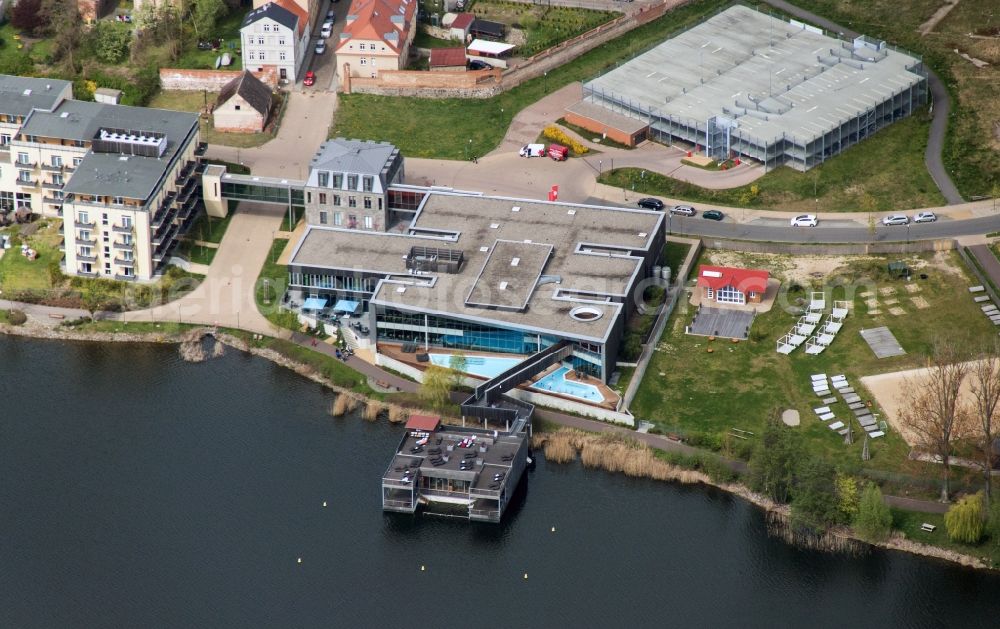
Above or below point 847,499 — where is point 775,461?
above

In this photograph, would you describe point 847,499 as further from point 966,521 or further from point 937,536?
point 966,521

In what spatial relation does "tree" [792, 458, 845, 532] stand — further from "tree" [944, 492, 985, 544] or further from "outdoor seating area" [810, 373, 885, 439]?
"outdoor seating area" [810, 373, 885, 439]

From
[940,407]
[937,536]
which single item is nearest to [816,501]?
[937,536]

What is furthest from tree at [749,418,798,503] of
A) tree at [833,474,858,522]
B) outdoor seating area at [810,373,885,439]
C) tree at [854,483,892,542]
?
outdoor seating area at [810,373,885,439]

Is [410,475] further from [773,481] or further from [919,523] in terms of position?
[919,523]

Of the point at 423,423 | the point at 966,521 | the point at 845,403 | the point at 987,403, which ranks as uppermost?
the point at 987,403

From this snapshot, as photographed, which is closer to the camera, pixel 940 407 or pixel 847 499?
pixel 847 499

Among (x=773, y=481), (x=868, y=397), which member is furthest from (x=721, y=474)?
(x=868, y=397)
